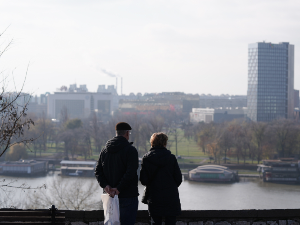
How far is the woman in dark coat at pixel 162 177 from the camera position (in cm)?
394

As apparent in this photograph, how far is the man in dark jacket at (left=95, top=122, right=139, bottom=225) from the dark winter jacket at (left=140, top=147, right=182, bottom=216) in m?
0.18

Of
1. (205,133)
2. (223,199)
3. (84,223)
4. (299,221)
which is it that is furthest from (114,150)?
(205,133)

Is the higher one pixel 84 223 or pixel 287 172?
pixel 84 223

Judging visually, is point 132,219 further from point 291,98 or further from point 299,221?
point 291,98

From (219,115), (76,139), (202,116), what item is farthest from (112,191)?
(202,116)

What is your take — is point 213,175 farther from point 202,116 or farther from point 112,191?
point 202,116

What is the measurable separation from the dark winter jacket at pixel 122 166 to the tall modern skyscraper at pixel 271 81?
90.3m

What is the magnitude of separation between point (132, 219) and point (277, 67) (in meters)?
92.3

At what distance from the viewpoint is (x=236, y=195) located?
1172 inches

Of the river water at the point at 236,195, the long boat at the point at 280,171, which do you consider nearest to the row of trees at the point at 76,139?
the river water at the point at 236,195

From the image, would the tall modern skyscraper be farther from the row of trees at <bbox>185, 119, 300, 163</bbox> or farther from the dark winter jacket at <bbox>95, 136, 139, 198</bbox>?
the dark winter jacket at <bbox>95, 136, 139, 198</bbox>

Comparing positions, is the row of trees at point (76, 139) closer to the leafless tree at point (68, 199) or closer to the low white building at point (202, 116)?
the leafless tree at point (68, 199)

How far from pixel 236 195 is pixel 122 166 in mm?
27357

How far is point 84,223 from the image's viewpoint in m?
4.52
